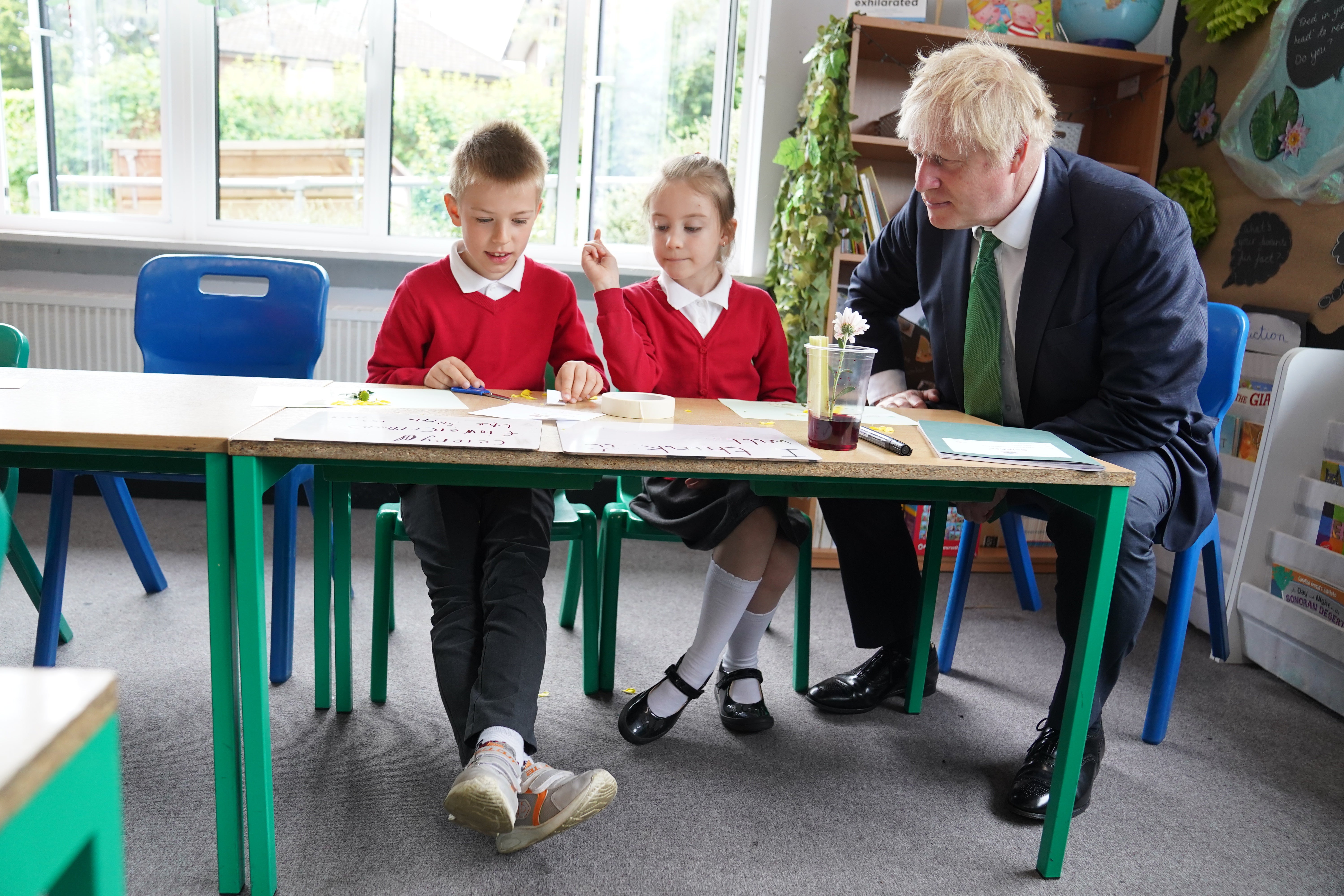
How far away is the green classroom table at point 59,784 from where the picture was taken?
0.35 meters

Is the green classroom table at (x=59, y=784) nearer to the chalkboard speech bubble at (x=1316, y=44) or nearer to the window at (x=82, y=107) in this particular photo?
the chalkboard speech bubble at (x=1316, y=44)

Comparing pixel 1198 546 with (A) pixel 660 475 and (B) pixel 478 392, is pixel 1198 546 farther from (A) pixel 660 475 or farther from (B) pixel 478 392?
(B) pixel 478 392

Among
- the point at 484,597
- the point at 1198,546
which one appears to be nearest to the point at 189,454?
the point at 484,597

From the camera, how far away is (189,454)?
1093mm

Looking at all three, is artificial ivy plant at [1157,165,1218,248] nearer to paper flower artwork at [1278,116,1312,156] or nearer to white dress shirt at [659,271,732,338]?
paper flower artwork at [1278,116,1312,156]

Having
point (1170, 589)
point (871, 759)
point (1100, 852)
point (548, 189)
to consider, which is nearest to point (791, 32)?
point (548, 189)

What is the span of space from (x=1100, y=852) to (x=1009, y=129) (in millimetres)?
1084

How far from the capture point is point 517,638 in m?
1.29

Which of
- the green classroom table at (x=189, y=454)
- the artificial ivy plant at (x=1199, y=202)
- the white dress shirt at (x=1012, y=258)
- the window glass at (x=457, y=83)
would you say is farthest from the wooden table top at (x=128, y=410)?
the artificial ivy plant at (x=1199, y=202)

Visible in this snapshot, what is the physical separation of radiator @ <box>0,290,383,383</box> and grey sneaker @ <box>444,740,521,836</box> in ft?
6.36

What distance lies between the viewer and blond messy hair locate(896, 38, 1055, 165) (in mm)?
1438

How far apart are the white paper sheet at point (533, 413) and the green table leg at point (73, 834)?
2.83 feet

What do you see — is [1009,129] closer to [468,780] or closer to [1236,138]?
[468,780]

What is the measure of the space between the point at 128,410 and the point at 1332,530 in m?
2.18
